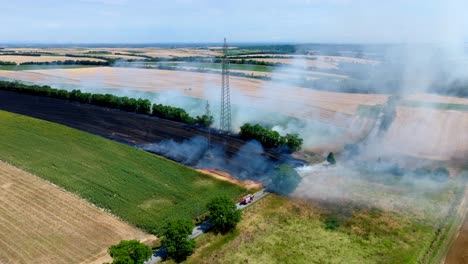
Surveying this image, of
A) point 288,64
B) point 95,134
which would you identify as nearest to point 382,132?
point 95,134

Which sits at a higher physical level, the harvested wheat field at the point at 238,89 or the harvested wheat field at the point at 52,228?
the harvested wheat field at the point at 238,89

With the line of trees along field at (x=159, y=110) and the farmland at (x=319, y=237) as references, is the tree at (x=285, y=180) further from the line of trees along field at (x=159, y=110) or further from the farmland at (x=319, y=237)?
the line of trees along field at (x=159, y=110)

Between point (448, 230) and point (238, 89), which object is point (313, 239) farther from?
point (238, 89)

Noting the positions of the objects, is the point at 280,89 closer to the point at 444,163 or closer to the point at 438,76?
the point at 438,76

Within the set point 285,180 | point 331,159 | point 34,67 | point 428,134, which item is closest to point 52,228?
point 285,180

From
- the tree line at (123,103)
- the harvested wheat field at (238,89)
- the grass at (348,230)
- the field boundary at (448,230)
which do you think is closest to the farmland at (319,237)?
the grass at (348,230)

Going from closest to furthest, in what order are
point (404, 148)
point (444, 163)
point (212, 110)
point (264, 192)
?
point (264, 192) → point (444, 163) → point (404, 148) → point (212, 110)
